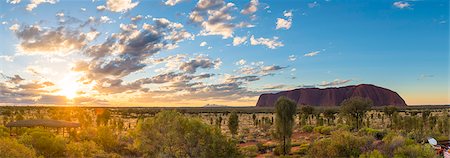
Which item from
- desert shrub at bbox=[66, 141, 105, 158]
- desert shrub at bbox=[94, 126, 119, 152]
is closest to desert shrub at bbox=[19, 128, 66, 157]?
desert shrub at bbox=[66, 141, 105, 158]

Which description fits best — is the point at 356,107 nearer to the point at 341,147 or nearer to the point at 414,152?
the point at 341,147

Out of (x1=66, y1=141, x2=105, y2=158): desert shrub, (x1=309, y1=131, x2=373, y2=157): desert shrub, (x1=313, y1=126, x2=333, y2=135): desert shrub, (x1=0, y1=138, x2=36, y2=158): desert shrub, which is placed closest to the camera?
(x1=0, y1=138, x2=36, y2=158): desert shrub

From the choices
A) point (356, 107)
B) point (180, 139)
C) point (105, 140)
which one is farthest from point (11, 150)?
point (356, 107)

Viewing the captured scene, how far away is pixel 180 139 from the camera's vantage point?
22.1 m

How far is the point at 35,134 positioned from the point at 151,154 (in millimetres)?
10324

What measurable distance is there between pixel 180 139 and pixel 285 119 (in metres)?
16.7

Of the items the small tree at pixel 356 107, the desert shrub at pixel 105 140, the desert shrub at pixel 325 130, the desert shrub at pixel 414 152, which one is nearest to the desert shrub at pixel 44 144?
the desert shrub at pixel 105 140

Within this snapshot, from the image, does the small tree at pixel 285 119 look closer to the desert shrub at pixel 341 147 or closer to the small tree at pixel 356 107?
the desert shrub at pixel 341 147

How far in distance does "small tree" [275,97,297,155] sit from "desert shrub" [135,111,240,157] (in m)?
14.8

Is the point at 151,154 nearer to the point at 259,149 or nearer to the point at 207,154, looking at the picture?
the point at 207,154

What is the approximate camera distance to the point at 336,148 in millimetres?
23844

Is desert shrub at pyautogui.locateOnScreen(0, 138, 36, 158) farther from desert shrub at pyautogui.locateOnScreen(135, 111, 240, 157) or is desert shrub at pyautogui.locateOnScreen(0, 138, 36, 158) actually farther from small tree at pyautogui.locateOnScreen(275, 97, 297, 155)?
small tree at pyautogui.locateOnScreen(275, 97, 297, 155)

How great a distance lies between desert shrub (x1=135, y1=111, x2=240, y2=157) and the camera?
2147 cm

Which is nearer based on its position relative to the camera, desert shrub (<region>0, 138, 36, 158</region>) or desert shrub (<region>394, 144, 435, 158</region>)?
desert shrub (<region>0, 138, 36, 158</region>)
